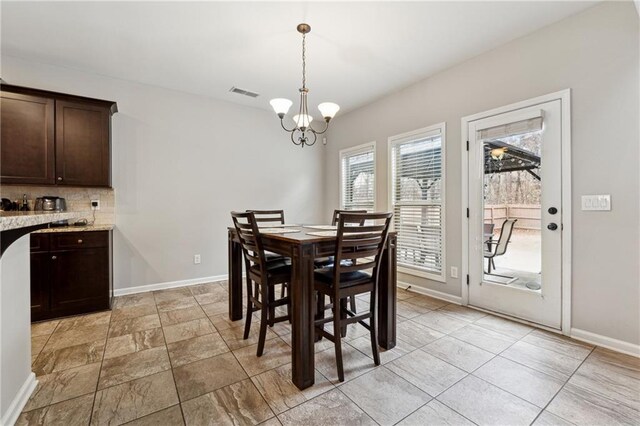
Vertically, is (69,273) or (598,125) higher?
(598,125)

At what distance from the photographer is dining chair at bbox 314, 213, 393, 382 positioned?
1.78 metres

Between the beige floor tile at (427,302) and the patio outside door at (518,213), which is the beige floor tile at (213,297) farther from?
the patio outside door at (518,213)

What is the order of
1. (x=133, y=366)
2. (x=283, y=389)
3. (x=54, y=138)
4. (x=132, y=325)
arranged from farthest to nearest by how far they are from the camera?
(x=54, y=138) < (x=132, y=325) < (x=133, y=366) < (x=283, y=389)

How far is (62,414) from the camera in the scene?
58.7 inches

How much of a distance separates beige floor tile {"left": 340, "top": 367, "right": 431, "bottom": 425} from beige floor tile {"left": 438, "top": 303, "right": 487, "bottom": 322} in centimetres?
136

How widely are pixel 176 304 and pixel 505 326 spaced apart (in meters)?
3.46

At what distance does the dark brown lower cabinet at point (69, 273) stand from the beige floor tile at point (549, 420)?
3.80 meters

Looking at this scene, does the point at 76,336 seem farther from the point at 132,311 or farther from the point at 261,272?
the point at 261,272

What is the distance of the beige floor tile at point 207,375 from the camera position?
1.71 m

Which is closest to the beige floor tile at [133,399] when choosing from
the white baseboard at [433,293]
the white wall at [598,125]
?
the white baseboard at [433,293]

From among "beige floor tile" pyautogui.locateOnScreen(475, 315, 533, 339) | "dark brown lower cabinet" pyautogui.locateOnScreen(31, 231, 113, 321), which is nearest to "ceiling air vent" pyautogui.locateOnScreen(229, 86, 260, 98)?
"dark brown lower cabinet" pyautogui.locateOnScreen(31, 231, 113, 321)

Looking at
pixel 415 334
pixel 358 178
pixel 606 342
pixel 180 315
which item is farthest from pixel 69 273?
pixel 606 342

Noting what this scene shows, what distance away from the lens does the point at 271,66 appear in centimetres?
323

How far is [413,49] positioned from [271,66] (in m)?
1.58
